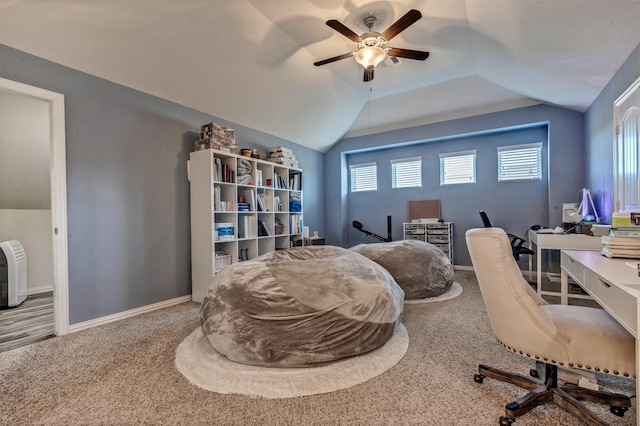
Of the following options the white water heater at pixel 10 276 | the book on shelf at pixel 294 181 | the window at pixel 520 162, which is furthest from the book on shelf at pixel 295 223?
the window at pixel 520 162

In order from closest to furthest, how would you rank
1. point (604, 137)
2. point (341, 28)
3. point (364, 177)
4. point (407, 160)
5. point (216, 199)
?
point (341, 28) → point (604, 137) → point (216, 199) → point (407, 160) → point (364, 177)

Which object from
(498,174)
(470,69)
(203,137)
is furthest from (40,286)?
(498,174)

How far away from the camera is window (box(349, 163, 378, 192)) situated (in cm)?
616

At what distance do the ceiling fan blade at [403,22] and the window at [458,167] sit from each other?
338cm

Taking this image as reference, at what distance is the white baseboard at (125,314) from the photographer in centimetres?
263

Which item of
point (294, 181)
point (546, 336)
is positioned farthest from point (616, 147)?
point (294, 181)

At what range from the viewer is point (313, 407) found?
1.46 meters

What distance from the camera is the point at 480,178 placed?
5105 mm

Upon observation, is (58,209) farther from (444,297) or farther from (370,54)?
(444,297)

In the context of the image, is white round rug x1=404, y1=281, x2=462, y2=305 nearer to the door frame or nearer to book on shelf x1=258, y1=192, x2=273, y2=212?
book on shelf x1=258, y1=192, x2=273, y2=212

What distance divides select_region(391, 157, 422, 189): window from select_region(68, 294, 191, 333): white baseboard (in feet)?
14.3

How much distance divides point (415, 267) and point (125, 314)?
3.20m

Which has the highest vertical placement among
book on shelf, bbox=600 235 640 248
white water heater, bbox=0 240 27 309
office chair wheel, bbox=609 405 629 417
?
book on shelf, bbox=600 235 640 248

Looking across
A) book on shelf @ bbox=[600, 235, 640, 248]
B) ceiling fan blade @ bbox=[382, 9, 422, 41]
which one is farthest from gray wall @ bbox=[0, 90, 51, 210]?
book on shelf @ bbox=[600, 235, 640, 248]
